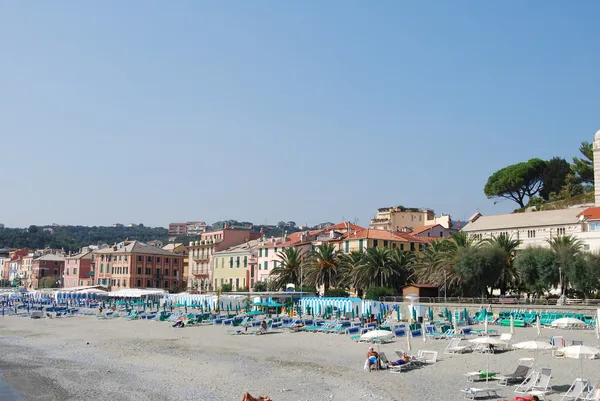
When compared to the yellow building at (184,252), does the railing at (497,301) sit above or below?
below

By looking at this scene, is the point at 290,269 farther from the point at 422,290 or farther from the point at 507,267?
the point at 507,267

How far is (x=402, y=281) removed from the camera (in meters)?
58.2

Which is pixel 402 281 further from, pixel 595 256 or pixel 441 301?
pixel 595 256

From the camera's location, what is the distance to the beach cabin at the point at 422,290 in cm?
5275

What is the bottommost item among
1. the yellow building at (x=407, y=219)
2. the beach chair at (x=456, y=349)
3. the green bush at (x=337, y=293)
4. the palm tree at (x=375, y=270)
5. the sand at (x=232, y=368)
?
the sand at (x=232, y=368)

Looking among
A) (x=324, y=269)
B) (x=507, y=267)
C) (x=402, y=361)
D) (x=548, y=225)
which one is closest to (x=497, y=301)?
(x=507, y=267)

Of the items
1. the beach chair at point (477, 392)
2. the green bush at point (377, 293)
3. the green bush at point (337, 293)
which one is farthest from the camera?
the green bush at point (337, 293)

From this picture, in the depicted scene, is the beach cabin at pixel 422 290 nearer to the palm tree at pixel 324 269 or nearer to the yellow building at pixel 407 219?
the palm tree at pixel 324 269

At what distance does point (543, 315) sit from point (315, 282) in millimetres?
27125

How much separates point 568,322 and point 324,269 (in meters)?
31.5

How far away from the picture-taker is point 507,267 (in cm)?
5234

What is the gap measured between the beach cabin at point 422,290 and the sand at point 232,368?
49.8 ft

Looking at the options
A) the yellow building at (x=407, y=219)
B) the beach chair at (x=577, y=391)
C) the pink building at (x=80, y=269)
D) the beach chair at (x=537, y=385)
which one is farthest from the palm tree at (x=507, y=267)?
the pink building at (x=80, y=269)

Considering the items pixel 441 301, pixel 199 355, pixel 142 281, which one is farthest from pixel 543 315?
pixel 142 281
